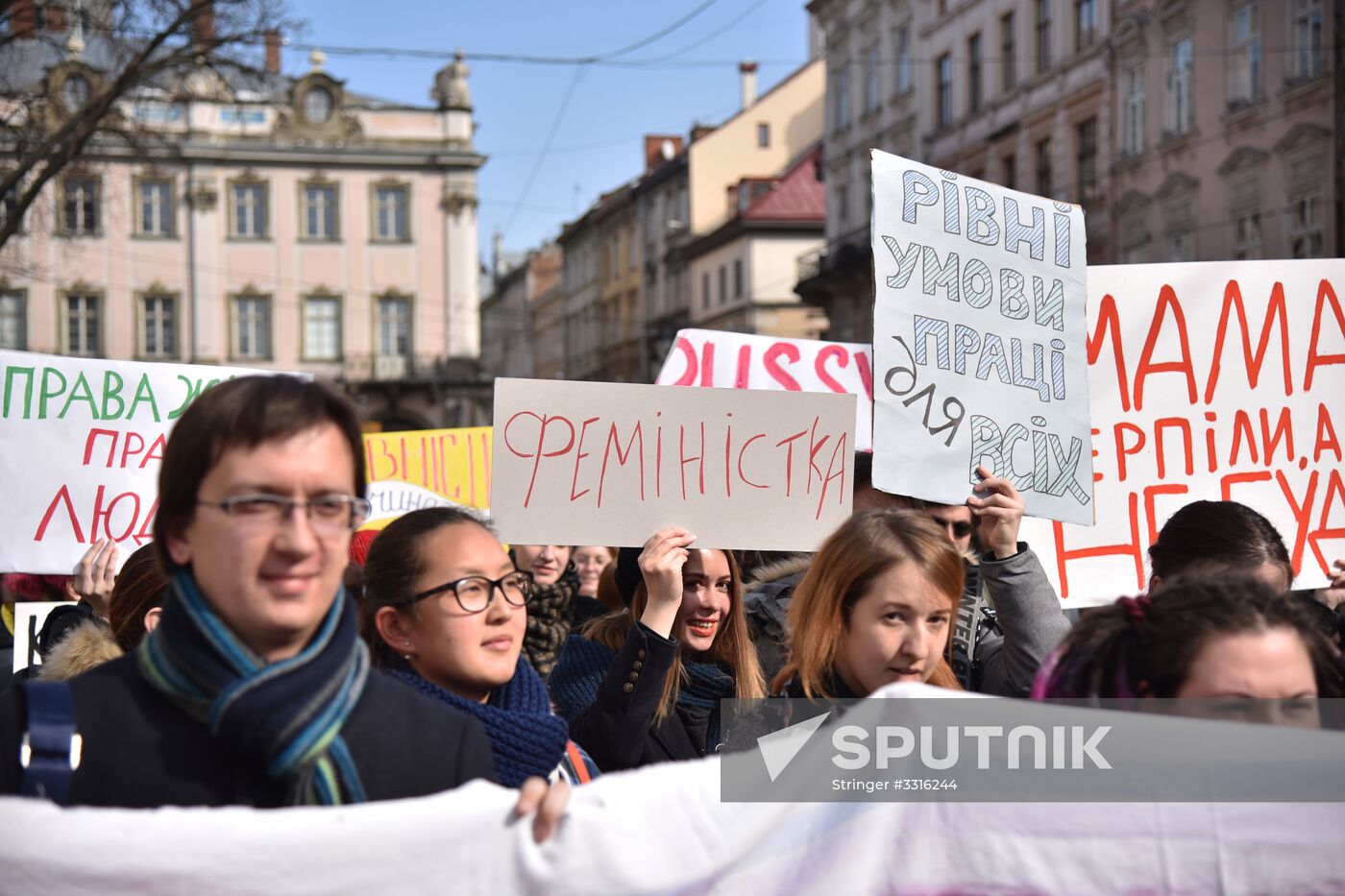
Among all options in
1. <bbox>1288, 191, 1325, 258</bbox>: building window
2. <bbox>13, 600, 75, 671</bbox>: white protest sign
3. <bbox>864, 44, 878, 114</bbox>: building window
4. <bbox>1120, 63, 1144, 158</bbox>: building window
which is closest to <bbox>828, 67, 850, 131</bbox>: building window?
<bbox>864, 44, 878, 114</bbox>: building window

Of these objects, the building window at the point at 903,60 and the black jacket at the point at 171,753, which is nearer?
the black jacket at the point at 171,753

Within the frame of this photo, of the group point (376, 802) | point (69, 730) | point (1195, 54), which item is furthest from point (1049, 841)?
point (1195, 54)

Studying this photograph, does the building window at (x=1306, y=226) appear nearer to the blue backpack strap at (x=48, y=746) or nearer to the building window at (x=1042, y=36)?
the building window at (x=1042, y=36)

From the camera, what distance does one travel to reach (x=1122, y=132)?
2619 centimetres

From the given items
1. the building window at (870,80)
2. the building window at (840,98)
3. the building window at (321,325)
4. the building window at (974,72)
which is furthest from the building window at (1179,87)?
the building window at (321,325)

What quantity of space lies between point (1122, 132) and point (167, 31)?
15599mm

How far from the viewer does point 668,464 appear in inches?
161

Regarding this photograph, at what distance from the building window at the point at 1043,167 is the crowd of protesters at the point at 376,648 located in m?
27.0

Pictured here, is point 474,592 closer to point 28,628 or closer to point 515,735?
point 515,735

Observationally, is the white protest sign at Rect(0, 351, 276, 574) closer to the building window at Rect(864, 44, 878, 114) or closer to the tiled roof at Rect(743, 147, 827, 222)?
the building window at Rect(864, 44, 878, 114)

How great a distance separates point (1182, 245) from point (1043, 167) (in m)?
5.88

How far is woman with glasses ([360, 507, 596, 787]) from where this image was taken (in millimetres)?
2891

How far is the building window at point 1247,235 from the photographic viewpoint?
22047 millimetres

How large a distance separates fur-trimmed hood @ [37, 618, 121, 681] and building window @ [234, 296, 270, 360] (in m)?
48.1
